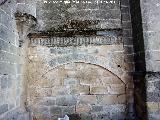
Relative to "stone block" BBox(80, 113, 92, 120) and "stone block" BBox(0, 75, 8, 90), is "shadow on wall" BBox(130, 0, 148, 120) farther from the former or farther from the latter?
"stone block" BBox(0, 75, 8, 90)

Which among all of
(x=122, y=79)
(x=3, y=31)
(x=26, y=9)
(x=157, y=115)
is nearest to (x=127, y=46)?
(x=122, y=79)

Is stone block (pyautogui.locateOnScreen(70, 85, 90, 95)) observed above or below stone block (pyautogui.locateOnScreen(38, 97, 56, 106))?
above

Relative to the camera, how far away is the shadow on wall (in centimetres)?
482

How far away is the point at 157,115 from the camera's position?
4.66 meters

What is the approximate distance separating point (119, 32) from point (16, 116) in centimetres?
265

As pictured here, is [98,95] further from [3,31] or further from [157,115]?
[3,31]

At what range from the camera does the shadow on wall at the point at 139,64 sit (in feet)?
15.8

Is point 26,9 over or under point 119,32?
over

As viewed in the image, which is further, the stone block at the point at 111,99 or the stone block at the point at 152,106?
the stone block at the point at 111,99

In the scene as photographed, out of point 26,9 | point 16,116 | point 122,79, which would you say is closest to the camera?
point 16,116

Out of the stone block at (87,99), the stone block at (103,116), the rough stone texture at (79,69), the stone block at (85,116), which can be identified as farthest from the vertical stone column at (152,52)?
the stone block at (85,116)

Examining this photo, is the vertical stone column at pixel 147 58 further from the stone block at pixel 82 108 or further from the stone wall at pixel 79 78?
the stone block at pixel 82 108

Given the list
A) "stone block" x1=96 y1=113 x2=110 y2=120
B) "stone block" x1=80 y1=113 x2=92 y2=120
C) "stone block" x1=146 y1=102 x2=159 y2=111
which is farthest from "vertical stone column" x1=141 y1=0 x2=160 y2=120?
"stone block" x1=80 y1=113 x2=92 y2=120

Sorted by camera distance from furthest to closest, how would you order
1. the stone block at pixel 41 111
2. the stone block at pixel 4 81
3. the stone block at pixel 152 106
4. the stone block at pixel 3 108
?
the stone block at pixel 41 111
the stone block at pixel 152 106
the stone block at pixel 4 81
the stone block at pixel 3 108
